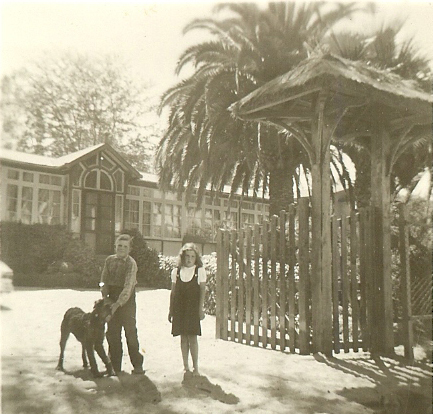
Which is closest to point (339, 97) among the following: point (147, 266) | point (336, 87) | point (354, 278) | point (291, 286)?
point (336, 87)

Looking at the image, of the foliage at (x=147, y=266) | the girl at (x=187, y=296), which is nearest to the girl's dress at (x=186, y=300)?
the girl at (x=187, y=296)

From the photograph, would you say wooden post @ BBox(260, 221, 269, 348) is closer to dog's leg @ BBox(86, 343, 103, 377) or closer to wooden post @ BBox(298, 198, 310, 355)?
wooden post @ BBox(298, 198, 310, 355)

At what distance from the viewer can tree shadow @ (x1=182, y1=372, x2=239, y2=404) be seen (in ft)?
13.0

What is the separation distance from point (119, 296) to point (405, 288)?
3.62 m

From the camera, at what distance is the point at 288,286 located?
5.79m

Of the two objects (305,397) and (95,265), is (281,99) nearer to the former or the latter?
(95,265)

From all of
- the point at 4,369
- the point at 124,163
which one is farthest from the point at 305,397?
the point at 124,163

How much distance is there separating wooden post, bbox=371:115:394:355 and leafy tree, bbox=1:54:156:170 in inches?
125

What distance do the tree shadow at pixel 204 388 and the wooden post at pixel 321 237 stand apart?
1886 millimetres

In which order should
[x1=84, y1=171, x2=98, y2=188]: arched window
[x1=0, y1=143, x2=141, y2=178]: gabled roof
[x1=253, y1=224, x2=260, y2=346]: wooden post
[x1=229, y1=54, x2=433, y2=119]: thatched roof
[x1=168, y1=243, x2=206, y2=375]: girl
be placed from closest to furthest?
[x1=0, y1=143, x2=141, y2=178]: gabled roof, [x1=168, y1=243, x2=206, y2=375]: girl, [x1=229, y1=54, x2=433, y2=119]: thatched roof, [x1=253, y1=224, x2=260, y2=346]: wooden post, [x1=84, y1=171, x2=98, y2=188]: arched window

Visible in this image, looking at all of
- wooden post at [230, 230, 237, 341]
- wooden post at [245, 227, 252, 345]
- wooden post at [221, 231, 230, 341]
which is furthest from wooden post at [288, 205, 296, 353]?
wooden post at [221, 231, 230, 341]

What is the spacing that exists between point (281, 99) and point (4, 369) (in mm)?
4131

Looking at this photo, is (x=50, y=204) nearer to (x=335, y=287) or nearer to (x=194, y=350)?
(x=194, y=350)

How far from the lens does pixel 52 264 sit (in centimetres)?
510
